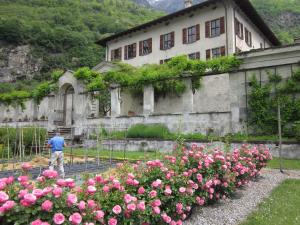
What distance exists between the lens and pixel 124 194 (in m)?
3.52

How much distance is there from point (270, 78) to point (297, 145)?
13.6 ft

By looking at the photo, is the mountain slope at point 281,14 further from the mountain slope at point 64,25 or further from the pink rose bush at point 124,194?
the pink rose bush at point 124,194

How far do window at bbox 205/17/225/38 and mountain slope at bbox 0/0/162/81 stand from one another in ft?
115

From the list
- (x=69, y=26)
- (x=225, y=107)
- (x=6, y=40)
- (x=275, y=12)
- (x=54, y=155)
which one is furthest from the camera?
(x=69, y=26)

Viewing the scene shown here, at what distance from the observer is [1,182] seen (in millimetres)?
2945

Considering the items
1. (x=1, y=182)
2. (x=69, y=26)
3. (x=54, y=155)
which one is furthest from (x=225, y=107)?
(x=69, y=26)

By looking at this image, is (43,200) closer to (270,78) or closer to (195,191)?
(195,191)

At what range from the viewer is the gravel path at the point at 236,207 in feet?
16.5

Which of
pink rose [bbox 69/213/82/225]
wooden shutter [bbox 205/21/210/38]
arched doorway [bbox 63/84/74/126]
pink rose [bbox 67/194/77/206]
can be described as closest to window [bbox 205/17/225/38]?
wooden shutter [bbox 205/21/210/38]

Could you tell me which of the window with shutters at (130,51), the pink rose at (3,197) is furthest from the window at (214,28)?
the pink rose at (3,197)

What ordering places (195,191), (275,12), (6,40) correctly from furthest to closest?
1. (275,12)
2. (6,40)
3. (195,191)

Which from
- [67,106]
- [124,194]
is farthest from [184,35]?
[124,194]

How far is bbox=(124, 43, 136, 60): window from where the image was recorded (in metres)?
31.6

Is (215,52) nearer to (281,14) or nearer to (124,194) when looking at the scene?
(124,194)
